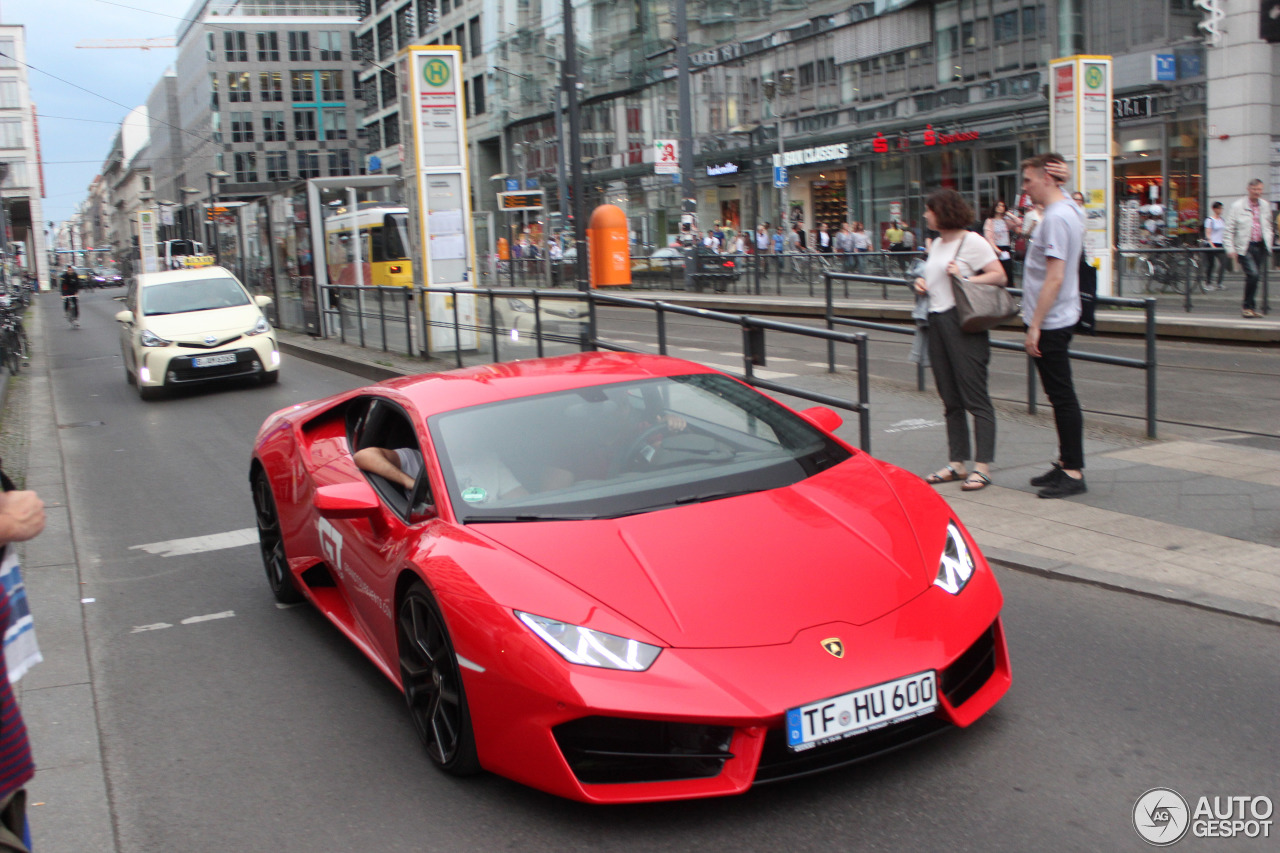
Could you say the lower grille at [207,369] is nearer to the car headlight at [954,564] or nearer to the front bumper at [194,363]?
the front bumper at [194,363]

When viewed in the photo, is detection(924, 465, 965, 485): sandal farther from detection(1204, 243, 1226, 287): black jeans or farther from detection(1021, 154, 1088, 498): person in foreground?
detection(1204, 243, 1226, 287): black jeans

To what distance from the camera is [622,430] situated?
14.3 feet

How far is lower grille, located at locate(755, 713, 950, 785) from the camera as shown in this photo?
10.3 ft

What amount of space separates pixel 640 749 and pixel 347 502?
161cm

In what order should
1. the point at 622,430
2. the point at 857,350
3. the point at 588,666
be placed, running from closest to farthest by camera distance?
the point at 588,666, the point at 622,430, the point at 857,350

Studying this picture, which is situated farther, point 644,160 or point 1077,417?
point 644,160

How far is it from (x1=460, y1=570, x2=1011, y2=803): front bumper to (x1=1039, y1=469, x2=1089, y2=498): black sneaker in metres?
3.65

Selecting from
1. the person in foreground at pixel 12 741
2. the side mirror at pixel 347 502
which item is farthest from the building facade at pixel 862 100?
the person in foreground at pixel 12 741

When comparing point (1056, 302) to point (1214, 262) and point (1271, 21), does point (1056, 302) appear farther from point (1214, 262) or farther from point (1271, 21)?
point (1214, 262)

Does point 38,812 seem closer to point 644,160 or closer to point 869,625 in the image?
point 869,625

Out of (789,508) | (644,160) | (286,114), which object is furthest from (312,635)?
(286,114)

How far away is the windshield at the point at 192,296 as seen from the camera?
16.1 meters

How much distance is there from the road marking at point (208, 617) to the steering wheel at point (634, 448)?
8.51 ft

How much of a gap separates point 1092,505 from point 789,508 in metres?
3.35
